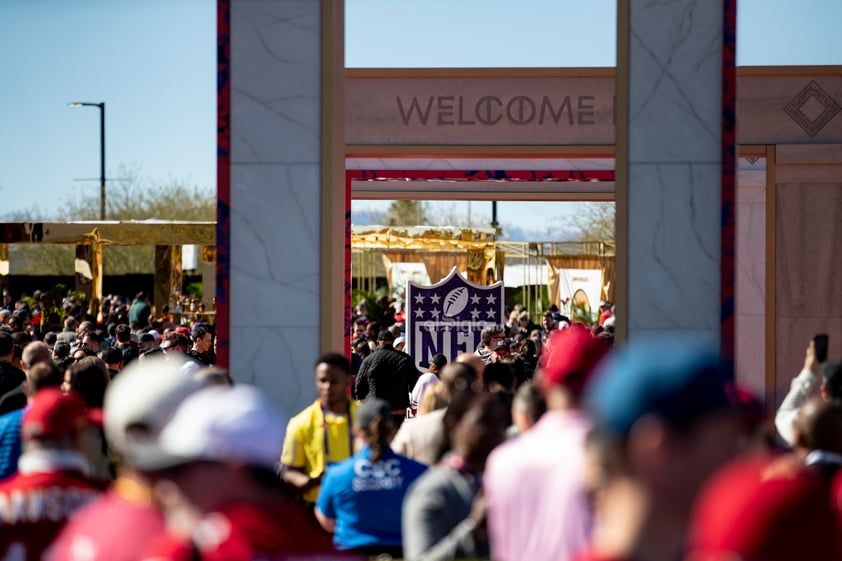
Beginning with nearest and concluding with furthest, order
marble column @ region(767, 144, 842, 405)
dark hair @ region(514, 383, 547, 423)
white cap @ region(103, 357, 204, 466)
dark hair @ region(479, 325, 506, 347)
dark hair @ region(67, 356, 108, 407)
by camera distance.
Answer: white cap @ region(103, 357, 204, 466), dark hair @ region(514, 383, 547, 423), dark hair @ region(67, 356, 108, 407), dark hair @ region(479, 325, 506, 347), marble column @ region(767, 144, 842, 405)

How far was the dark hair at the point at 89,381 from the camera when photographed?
700 cm

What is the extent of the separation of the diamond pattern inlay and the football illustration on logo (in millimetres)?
4678

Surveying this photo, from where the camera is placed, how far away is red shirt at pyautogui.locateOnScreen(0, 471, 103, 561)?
4199mm

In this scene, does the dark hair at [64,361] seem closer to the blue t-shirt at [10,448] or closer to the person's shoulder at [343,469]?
the blue t-shirt at [10,448]

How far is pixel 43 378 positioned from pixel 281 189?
322 centimetres

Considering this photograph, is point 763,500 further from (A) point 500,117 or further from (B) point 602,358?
(A) point 500,117

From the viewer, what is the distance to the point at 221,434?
10.1 feet

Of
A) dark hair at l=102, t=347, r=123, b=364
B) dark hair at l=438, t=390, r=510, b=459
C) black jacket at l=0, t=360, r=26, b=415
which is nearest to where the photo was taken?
dark hair at l=438, t=390, r=510, b=459

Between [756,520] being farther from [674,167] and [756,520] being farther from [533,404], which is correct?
[674,167]

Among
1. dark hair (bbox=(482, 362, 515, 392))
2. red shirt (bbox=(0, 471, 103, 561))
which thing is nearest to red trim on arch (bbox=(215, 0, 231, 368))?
dark hair (bbox=(482, 362, 515, 392))

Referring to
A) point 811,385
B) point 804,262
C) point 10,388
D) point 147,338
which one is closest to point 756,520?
point 811,385

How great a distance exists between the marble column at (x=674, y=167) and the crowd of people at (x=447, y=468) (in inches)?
63.8

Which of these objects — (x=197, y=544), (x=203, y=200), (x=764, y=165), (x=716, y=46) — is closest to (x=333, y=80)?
(x=716, y=46)

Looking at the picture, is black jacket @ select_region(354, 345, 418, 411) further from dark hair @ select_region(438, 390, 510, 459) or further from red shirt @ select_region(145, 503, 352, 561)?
red shirt @ select_region(145, 503, 352, 561)
